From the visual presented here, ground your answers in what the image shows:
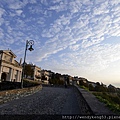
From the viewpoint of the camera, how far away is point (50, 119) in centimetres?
662

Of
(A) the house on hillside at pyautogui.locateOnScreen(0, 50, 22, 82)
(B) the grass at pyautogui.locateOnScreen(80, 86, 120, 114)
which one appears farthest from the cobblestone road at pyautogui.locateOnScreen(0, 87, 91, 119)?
(A) the house on hillside at pyautogui.locateOnScreen(0, 50, 22, 82)

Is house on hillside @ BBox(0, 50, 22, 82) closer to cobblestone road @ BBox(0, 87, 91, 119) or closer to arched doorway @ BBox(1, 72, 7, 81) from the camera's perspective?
arched doorway @ BBox(1, 72, 7, 81)

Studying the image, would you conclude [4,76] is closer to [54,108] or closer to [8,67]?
[8,67]

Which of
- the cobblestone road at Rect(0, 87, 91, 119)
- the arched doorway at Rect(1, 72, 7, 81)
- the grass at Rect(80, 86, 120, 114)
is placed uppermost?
the arched doorway at Rect(1, 72, 7, 81)

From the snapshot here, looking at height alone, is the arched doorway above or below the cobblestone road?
above

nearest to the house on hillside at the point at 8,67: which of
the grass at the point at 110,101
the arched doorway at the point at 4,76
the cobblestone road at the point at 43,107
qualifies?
the arched doorway at the point at 4,76

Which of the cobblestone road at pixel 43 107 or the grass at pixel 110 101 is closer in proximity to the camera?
the grass at pixel 110 101

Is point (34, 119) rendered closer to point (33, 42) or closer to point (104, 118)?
point (104, 118)

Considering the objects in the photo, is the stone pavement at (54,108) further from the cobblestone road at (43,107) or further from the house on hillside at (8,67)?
the house on hillside at (8,67)

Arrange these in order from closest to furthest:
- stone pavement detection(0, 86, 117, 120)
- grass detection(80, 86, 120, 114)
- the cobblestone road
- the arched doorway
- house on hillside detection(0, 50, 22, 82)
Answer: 1. grass detection(80, 86, 120, 114)
2. stone pavement detection(0, 86, 117, 120)
3. the cobblestone road
4. house on hillside detection(0, 50, 22, 82)
5. the arched doorway

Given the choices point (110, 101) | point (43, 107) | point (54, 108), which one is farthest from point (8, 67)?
point (110, 101)

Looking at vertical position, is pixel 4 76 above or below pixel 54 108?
above

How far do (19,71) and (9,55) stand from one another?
8.01 metres

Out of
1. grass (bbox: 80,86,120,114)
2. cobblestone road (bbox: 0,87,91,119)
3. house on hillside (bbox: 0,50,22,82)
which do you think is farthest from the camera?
house on hillside (bbox: 0,50,22,82)
